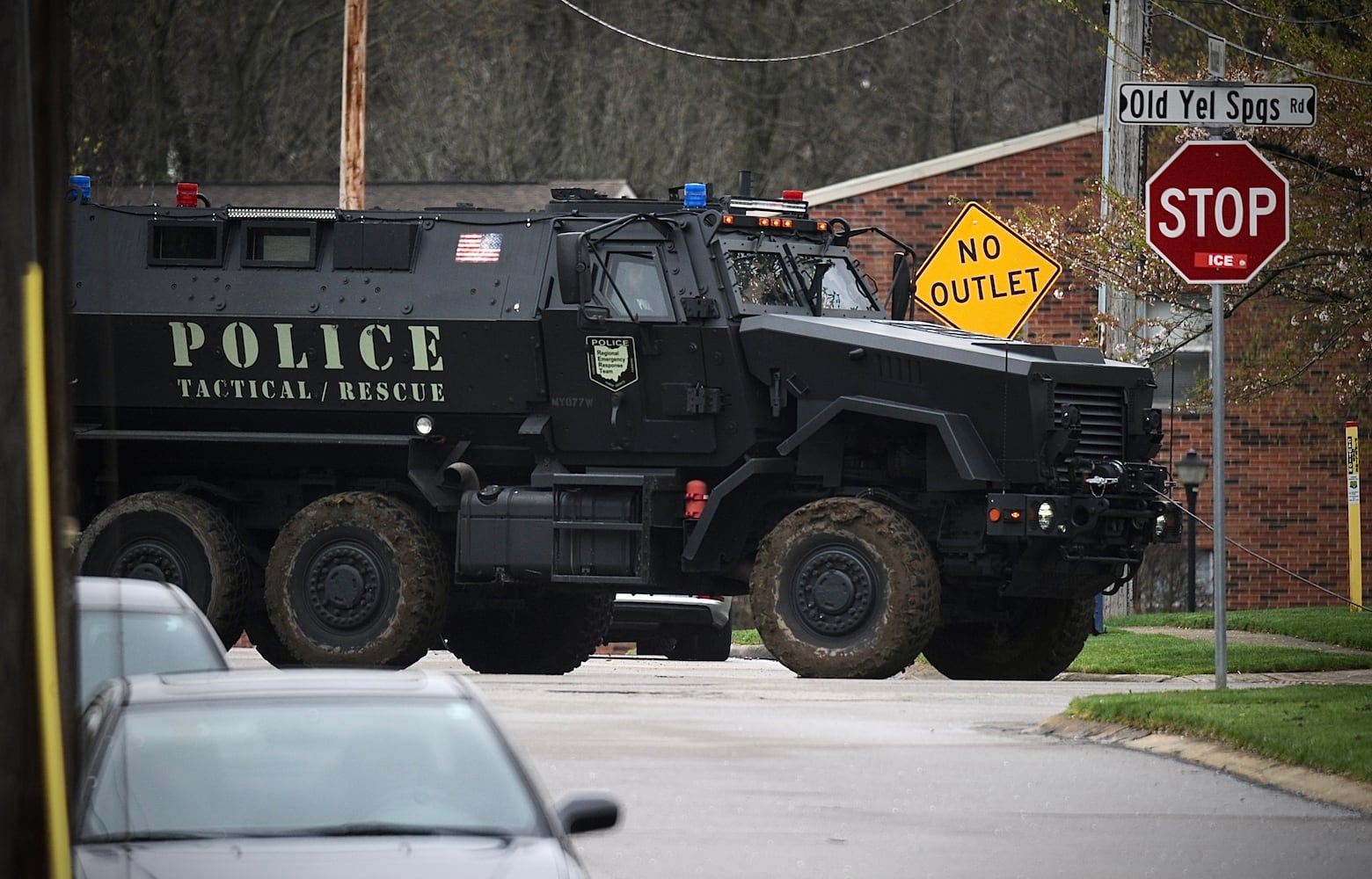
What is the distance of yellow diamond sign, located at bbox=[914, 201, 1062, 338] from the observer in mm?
18969

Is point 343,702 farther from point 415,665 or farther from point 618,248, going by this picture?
point 415,665

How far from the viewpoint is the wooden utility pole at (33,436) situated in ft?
12.7

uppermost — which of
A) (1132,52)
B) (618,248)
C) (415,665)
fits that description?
(1132,52)

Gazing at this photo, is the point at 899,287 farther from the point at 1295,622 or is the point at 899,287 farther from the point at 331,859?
the point at 331,859

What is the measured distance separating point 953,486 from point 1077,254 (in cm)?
703

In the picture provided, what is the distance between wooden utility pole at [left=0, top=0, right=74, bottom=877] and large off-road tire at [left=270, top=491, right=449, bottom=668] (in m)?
12.7

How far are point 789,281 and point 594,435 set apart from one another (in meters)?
1.64

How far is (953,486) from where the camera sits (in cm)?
1568

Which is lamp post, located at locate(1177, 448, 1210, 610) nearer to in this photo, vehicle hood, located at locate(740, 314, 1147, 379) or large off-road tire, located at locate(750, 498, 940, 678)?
vehicle hood, located at locate(740, 314, 1147, 379)

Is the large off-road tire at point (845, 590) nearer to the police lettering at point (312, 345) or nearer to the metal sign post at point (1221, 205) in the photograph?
the metal sign post at point (1221, 205)

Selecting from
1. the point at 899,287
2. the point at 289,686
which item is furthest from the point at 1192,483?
the point at 289,686

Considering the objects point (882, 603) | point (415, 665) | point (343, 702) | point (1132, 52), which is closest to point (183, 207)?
point (415, 665)

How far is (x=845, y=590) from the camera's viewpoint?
15.6 m

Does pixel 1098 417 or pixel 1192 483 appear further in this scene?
pixel 1192 483
